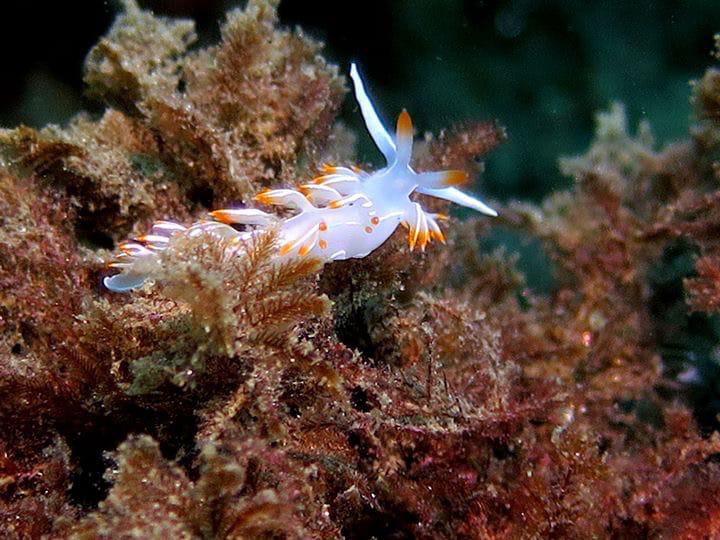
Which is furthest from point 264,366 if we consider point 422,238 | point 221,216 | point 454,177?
point 454,177

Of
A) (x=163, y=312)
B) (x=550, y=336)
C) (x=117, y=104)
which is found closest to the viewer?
(x=163, y=312)

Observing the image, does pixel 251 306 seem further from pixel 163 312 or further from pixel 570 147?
pixel 570 147

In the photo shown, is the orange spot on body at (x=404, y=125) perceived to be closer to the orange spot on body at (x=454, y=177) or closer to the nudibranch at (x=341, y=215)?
the nudibranch at (x=341, y=215)

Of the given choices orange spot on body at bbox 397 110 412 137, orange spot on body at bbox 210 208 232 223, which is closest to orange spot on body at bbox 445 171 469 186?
orange spot on body at bbox 397 110 412 137

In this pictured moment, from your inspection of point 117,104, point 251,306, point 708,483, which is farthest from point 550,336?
point 117,104

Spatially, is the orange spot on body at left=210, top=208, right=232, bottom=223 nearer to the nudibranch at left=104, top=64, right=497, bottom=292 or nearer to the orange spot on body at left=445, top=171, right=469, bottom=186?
the nudibranch at left=104, top=64, right=497, bottom=292

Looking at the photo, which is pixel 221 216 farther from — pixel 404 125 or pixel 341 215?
pixel 404 125
